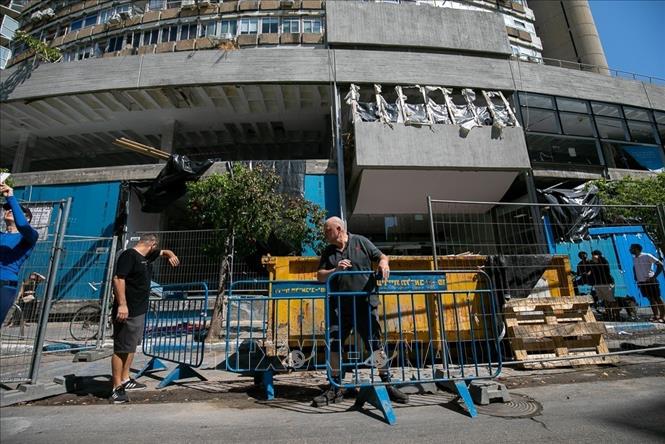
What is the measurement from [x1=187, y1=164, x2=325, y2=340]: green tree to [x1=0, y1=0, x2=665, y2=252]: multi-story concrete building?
137 inches

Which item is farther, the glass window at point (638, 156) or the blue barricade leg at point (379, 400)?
the glass window at point (638, 156)

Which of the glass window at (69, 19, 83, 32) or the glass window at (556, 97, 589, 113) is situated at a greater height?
the glass window at (69, 19, 83, 32)

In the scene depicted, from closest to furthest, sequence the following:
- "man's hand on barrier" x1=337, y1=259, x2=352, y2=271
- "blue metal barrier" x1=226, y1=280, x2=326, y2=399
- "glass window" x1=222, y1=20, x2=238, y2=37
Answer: "man's hand on barrier" x1=337, y1=259, x2=352, y2=271, "blue metal barrier" x1=226, y1=280, x2=326, y2=399, "glass window" x1=222, y1=20, x2=238, y2=37

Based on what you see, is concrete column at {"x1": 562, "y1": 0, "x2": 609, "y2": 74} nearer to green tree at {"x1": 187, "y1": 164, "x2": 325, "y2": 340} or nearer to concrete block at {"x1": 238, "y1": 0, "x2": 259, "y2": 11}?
concrete block at {"x1": 238, "y1": 0, "x2": 259, "y2": 11}

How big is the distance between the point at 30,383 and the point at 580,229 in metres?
13.2

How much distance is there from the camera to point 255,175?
893 centimetres

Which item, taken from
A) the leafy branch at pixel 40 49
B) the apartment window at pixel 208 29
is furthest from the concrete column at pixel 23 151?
the apartment window at pixel 208 29

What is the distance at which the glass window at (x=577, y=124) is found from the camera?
592 inches

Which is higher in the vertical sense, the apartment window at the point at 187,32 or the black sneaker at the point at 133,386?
the apartment window at the point at 187,32

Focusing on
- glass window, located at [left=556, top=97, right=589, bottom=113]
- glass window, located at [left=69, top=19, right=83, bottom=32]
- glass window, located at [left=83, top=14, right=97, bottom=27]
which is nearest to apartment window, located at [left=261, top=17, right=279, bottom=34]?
glass window, located at [left=83, top=14, right=97, bottom=27]

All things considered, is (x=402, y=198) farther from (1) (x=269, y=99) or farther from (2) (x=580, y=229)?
(1) (x=269, y=99)

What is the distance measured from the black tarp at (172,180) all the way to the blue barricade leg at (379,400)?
10937mm

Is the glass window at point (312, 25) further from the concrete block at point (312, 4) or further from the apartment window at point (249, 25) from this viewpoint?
the apartment window at point (249, 25)

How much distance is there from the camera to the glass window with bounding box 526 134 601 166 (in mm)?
15022
